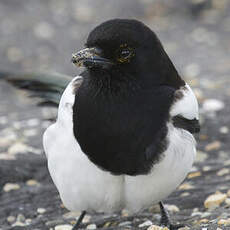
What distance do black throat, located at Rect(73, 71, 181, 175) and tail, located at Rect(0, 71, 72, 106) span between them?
2.89ft

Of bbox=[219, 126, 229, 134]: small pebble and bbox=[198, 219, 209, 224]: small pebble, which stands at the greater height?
bbox=[219, 126, 229, 134]: small pebble

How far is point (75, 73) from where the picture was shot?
657 centimetres

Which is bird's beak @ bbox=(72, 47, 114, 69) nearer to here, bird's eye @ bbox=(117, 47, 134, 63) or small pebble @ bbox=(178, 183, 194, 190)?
bird's eye @ bbox=(117, 47, 134, 63)

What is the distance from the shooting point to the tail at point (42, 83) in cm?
390

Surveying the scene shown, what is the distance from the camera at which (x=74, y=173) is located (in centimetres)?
311

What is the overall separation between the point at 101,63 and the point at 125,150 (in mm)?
433

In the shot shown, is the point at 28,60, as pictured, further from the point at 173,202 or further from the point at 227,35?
the point at 173,202

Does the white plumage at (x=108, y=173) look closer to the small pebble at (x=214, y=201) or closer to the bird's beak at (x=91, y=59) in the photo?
the bird's beak at (x=91, y=59)

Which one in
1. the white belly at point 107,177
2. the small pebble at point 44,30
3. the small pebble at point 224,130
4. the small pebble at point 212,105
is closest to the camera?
the white belly at point 107,177

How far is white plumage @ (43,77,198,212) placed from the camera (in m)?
A: 3.06

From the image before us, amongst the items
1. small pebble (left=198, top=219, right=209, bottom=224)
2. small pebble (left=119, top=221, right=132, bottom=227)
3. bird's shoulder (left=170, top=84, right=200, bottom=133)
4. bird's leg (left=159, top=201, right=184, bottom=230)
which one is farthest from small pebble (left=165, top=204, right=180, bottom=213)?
bird's shoulder (left=170, top=84, right=200, bottom=133)

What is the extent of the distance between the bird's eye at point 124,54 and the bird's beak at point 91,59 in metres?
0.04

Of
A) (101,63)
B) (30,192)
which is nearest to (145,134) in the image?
(101,63)

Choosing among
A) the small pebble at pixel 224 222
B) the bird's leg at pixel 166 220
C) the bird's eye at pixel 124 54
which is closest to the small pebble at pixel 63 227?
the bird's leg at pixel 166 220
